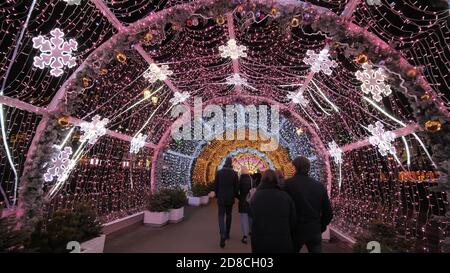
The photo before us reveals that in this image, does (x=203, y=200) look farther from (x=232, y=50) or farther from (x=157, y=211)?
(x=232, y=50)

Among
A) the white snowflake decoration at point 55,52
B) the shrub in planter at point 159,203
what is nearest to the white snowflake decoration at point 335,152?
the shrub in planter at point 159,203

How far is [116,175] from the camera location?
341 inches

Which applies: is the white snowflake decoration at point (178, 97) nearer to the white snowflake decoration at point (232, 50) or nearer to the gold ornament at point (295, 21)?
the white snowflake decoration at point (232, 50)

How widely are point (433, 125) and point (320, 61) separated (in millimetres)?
2658

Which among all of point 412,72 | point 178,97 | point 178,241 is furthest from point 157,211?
point 412,72

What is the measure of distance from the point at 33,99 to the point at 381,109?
5.29 meters

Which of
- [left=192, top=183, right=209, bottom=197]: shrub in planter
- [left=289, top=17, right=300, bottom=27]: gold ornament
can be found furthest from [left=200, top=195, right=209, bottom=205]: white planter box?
[left=289, top=17, right=300, bottom=27]: gold ornament

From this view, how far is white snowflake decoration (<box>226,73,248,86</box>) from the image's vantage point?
9.15 meters

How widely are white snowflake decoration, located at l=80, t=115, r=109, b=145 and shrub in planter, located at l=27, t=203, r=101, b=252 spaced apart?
159cm

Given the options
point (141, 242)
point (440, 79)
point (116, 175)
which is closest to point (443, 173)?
point (440, 79)

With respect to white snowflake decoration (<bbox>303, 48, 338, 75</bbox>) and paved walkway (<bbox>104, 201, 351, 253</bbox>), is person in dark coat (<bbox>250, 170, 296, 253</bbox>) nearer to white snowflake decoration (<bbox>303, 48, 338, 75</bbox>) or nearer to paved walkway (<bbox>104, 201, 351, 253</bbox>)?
paved walkway (<bbox>104, 201, 351, 253</bbox>)

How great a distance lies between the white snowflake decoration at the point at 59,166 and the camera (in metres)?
5.29

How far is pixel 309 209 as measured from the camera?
355 cm

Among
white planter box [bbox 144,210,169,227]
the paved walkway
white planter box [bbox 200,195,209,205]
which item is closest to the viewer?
the paved walkway
